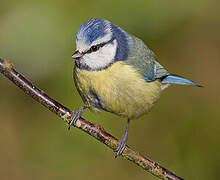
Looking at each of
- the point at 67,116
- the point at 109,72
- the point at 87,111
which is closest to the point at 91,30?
the point at 109,72

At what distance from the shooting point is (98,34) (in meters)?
2.89

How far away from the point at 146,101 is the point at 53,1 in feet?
4.86

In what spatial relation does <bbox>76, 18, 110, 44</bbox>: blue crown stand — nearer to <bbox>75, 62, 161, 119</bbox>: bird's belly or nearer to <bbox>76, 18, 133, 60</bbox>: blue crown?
<bbox>76, 18, 133, 60</bbox>: blue crown

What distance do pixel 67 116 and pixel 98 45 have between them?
70 centimetres

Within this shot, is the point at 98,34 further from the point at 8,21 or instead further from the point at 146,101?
the point at 8,21

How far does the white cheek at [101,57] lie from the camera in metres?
2.90

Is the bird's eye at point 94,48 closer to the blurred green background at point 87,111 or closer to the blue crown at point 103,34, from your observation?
the blue crown at point 103,34

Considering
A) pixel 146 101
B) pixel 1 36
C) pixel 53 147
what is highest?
pixel 1 36

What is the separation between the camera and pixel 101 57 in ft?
9.69

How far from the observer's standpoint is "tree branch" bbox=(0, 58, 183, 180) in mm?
2264

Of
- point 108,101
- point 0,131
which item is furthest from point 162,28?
point 0,131

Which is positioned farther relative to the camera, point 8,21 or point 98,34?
point 8,21

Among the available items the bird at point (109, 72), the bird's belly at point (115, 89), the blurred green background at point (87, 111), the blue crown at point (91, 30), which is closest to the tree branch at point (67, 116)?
the bird at point (109, 72)

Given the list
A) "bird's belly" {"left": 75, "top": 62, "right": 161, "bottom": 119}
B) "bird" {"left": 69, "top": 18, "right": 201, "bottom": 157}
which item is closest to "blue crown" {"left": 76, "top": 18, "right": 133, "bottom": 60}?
"bird" {"left": 69, "top": 18, "right": 201, "bottom": 157}
